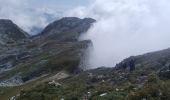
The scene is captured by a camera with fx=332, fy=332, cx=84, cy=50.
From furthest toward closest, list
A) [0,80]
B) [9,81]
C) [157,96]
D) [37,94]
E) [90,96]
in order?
[0,80] → [9,81] → [37,94] → [90,96] → [157,96]

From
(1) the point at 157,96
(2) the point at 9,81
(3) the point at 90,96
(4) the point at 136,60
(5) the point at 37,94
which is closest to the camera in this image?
(1) the point at 157,96

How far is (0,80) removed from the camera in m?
196

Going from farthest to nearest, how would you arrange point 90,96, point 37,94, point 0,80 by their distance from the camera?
point 0,80 < point 37,94 < point 90,96

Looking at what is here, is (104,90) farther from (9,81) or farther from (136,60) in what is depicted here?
(9,81)

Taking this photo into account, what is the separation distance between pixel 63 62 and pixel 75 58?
8284mm

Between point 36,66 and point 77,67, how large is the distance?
2873cm

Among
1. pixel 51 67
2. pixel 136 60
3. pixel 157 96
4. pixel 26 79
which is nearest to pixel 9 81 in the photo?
pixel 26 79

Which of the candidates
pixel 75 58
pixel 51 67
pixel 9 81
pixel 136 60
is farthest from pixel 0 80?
pixel 136 60

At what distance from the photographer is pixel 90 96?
29.5 m

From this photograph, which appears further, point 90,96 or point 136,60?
point 136,60

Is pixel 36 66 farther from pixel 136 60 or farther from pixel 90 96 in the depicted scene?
pixel 90 96

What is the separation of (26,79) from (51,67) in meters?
16.4

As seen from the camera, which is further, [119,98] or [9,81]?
[9,81]

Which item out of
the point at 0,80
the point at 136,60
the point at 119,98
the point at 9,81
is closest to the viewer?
the point at 119,98
